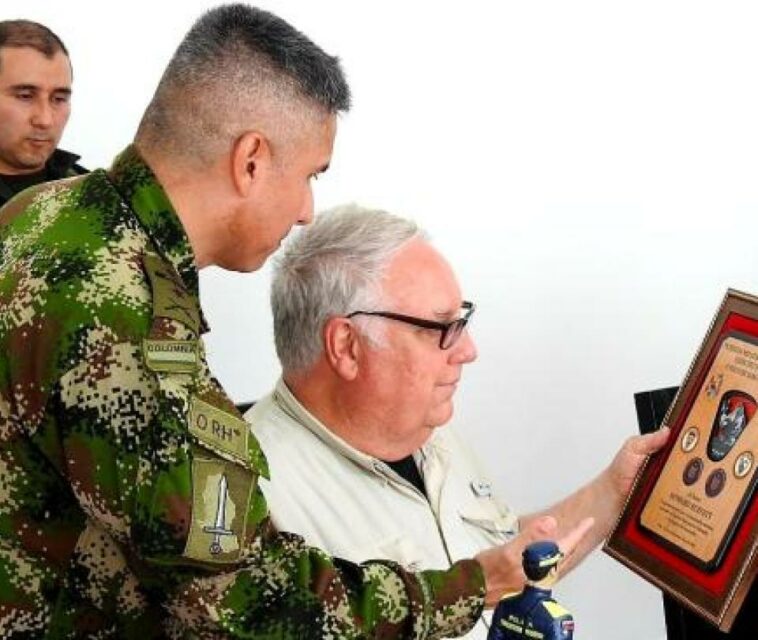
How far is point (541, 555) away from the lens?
124 centimetres

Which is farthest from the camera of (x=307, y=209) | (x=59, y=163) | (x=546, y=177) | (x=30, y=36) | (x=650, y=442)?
(x=546, y=177)

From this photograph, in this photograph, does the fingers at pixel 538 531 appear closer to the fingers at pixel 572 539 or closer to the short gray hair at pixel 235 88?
the fingers at pixel 572 539

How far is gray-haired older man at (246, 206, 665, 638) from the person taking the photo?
1.73 meters

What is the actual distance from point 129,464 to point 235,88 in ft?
1.30

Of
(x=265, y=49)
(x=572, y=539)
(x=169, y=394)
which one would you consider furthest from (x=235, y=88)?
(x=572, y=539)

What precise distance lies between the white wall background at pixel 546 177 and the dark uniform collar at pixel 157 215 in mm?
1453

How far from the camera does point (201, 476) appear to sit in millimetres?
1146

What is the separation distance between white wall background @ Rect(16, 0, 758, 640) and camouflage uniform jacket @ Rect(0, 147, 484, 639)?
150 centimetres

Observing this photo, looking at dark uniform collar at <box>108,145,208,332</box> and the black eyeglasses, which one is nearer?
dark uniform collar at <box>108,145,208,332</box>

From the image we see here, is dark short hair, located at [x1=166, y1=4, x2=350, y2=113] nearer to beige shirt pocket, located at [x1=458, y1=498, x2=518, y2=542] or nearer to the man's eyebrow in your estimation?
beige shirt pocket, located at [x1=458, y1=498, x2=518, y2=542]

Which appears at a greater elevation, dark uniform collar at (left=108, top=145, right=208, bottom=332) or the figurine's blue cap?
dark uniform collar at (left=108, top=145, right=208, bottom=332)

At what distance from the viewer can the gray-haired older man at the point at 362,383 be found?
1732 mm

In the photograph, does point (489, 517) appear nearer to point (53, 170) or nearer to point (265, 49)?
point (265, 49)

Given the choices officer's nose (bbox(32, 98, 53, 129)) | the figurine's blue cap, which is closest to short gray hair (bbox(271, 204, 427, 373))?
the figurine's blue cap
